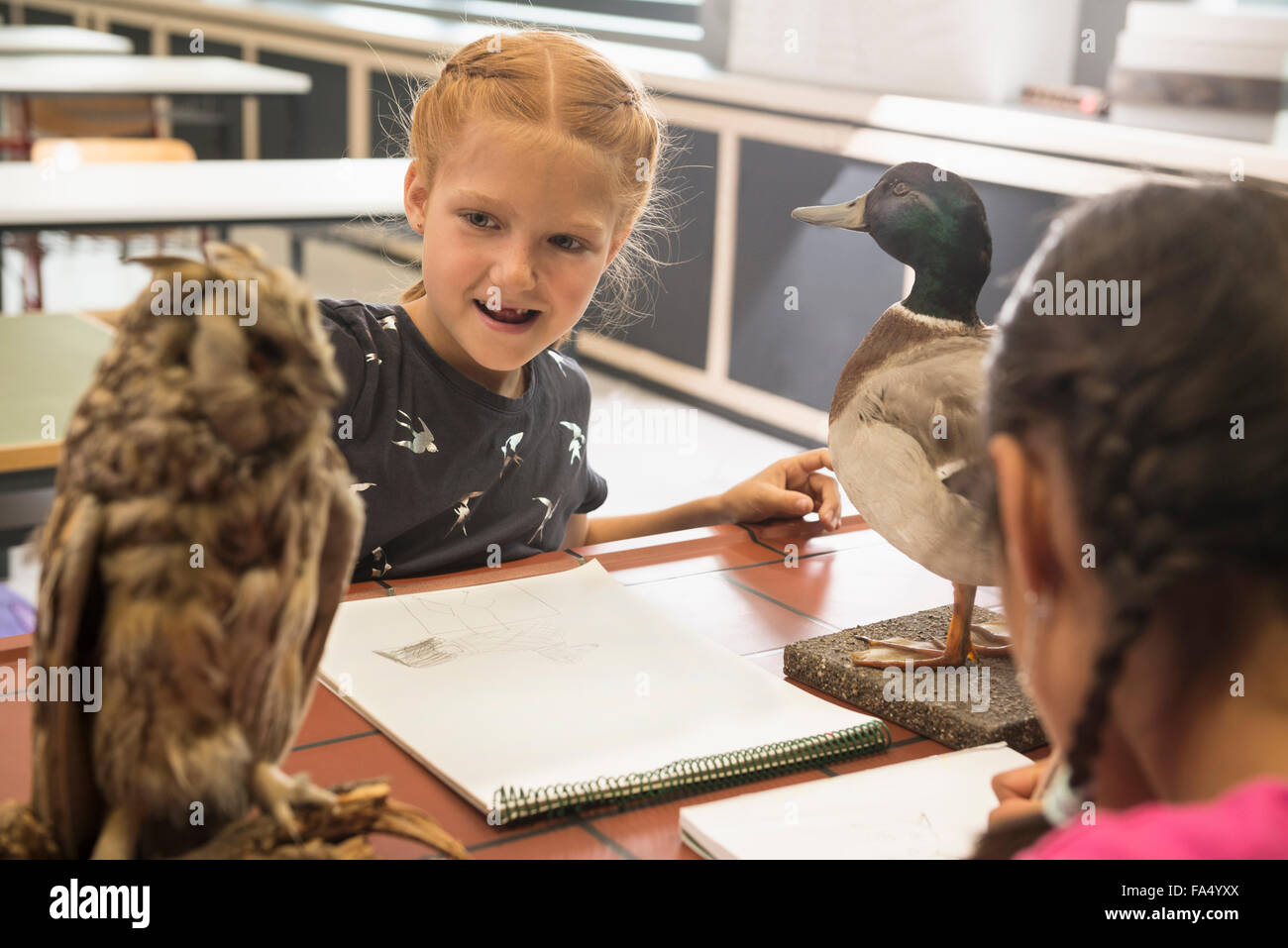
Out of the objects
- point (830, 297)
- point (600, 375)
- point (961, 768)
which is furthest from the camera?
point (600, 375)

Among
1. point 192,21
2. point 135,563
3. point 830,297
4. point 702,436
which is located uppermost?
point 192,21

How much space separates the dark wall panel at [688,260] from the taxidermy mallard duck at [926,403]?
362 cm

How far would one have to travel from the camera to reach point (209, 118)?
Answer: 19.6 feet

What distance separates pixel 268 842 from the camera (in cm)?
67

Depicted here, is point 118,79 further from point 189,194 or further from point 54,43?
point 189,194

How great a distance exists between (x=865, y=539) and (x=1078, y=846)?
1034 millimetres

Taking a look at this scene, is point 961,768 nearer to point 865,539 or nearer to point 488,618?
point 488,618

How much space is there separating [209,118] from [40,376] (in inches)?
164

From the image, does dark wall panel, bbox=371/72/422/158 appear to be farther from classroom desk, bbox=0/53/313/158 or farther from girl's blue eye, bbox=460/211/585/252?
girl's blue eye, bbox=460/211/585/252

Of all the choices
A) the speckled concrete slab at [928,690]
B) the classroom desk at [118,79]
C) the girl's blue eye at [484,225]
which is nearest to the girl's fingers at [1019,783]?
the speckled concrete slab at [928,690]

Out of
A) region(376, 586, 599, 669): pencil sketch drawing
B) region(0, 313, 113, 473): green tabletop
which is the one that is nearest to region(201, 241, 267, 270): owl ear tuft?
region(376, 586, 599, 669): pencil sketch drawing

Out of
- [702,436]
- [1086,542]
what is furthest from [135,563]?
[702,436]

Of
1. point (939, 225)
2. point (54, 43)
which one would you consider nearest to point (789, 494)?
point (939, 225)

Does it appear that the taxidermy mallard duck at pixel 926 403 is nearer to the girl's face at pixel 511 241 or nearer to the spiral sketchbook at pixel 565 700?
the spiral sketchbook at pixel 565 700
